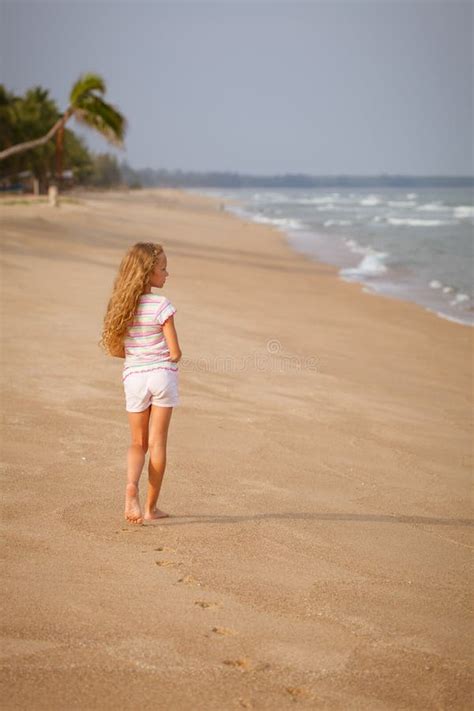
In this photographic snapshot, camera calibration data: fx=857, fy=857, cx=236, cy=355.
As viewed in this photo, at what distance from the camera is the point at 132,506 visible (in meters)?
4.50

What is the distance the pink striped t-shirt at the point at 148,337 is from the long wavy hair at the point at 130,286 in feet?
0.15

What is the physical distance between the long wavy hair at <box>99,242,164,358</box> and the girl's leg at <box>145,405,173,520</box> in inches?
19.1

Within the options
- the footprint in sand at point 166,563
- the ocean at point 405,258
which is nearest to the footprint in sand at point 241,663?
the footprint in sand at point 166,563

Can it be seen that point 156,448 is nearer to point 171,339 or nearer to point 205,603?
point 171,339

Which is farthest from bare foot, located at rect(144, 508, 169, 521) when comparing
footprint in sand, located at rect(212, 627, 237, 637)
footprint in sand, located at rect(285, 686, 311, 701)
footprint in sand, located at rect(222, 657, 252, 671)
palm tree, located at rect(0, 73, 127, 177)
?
palm tree, located at rect(0, 73, 127, 177)

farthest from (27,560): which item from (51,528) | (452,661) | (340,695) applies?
(452,661)

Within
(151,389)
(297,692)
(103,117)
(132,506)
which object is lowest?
(297,692)

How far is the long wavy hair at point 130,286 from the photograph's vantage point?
4340mm

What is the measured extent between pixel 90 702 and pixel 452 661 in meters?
1.40

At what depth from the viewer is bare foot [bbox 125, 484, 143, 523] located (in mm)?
4488

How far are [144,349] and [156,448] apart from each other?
54cm

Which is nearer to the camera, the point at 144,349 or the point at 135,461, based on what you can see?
the point at 144,349

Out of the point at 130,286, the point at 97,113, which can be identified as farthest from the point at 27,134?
the point at 130,286

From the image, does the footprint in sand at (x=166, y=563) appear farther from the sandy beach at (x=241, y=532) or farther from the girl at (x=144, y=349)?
the girl at (x=144, y=349)
